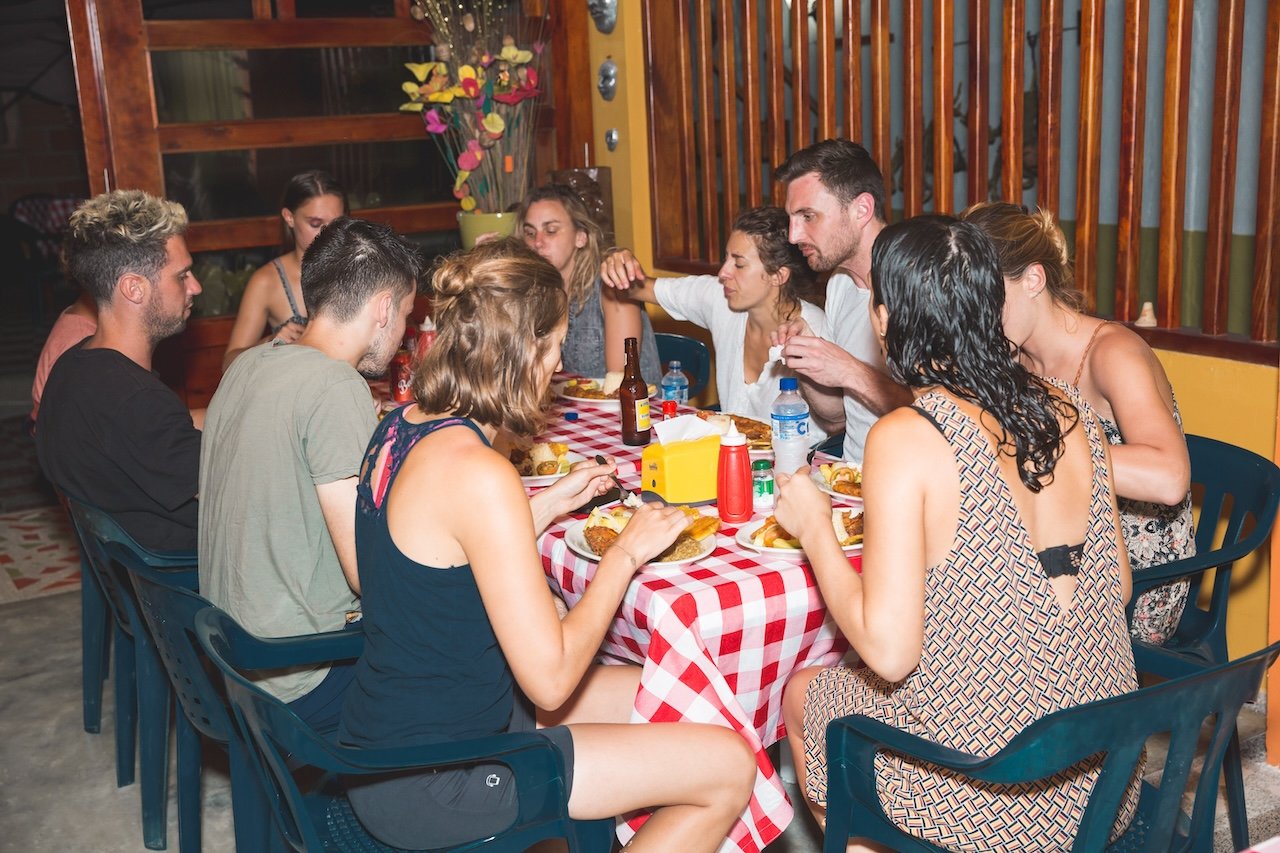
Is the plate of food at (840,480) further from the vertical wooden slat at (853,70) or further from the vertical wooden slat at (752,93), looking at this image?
the vertical wooden slat at (752,93)

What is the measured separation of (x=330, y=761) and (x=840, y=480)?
4.06 ft

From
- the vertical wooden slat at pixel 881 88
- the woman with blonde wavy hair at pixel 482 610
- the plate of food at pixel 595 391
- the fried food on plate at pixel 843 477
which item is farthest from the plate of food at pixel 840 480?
the vertical wooden slat at pixel 881 88

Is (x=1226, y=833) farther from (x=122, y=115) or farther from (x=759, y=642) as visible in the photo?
(x=122, y=115)

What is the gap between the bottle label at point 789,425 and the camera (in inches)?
96.7

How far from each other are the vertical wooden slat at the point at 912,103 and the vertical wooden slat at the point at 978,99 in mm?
251

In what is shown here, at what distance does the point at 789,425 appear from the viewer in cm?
246

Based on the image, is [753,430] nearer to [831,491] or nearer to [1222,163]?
[831,491]

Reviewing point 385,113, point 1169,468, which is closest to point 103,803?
point 1169,468

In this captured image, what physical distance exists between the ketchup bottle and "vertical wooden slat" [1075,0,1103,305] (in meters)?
1.38

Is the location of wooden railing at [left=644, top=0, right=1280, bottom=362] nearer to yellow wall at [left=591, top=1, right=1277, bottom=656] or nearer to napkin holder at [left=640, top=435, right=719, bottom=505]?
yellow wall at [left=591, top=1, right=1277, bottom=656]

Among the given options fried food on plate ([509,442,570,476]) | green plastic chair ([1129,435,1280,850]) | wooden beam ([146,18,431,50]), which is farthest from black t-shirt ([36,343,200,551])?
wooden beam ([146,18,431,50])

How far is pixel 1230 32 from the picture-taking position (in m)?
2.87

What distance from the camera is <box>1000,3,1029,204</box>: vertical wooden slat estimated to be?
334cm

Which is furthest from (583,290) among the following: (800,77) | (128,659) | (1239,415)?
(1239,415)
